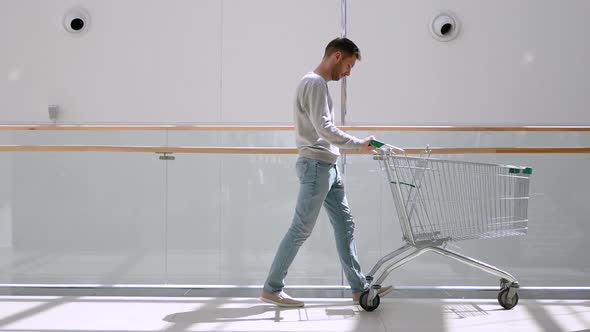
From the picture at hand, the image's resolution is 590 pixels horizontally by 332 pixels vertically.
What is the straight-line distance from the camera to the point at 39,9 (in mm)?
5215

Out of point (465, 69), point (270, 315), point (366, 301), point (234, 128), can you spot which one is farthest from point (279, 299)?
point (465, 69)

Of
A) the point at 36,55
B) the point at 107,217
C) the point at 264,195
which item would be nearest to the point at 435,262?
the point at 264,195

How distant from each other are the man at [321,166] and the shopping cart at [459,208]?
0.56 feet

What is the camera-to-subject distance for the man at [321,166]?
2.95 m

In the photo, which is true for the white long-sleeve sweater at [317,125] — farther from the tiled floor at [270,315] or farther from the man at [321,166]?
the tiled floor at [270,315]

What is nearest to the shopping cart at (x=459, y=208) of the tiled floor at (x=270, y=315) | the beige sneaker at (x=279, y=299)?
the tiled floor at (x=270, y=315)

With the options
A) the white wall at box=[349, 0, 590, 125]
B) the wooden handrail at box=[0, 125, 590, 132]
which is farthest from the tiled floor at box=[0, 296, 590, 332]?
the white wall at box=[349, 0, 590, 125]

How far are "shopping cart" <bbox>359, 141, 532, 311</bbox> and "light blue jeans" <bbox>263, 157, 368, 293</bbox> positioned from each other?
0.15 metres

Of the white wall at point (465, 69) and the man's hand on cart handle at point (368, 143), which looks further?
the white wall at point (465, 69)

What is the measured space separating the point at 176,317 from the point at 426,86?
9.52 ft

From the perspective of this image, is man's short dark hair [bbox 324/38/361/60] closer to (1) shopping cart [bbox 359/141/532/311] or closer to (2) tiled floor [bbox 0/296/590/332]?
(1) shopping cart [bbox 359/141/532/311]

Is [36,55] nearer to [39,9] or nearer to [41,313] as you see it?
[39,9]

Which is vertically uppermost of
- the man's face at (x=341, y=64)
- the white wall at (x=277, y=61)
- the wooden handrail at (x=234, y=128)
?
the white wall at (x=277, y=61)

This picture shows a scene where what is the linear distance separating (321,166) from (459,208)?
715 millimetres
